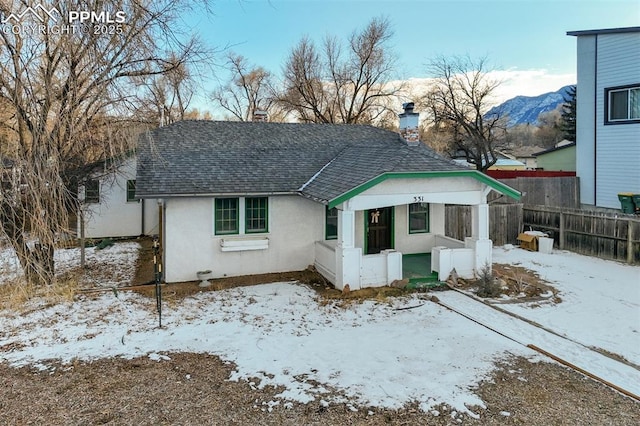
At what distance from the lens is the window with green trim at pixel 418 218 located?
12.9 metres

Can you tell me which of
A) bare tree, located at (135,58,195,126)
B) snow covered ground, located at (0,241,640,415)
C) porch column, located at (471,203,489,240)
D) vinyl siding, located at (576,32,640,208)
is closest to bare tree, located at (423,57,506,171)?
vinyl siding, located at (576,32,640,208)

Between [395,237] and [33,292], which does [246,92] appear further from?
[33,292]

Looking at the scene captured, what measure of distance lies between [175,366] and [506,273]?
8930mm

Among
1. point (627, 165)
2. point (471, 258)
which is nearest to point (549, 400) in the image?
point (471, 258)

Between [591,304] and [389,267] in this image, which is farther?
[389,267]

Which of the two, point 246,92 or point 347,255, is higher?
point 246,92

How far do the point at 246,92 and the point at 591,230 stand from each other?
102 feet

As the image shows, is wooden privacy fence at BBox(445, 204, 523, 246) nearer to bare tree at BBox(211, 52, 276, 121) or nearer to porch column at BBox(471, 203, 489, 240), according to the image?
porch column at BBox(471, 203, 489, 240)

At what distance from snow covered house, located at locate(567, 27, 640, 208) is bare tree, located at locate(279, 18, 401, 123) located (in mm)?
14861

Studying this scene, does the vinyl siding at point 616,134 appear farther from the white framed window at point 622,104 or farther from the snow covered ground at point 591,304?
the snow covered ground at point 591,304

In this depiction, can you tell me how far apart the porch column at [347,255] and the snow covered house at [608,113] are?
13219 millimetres

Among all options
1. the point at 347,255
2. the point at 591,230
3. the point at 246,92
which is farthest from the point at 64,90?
the point at 246,92

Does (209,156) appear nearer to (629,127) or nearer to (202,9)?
(202,9)

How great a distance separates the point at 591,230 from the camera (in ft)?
44.0
